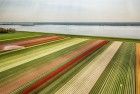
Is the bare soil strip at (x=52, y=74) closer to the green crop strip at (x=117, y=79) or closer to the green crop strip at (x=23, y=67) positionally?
the green crop strip at (x=23, y=67)

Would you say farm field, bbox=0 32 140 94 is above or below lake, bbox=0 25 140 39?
below

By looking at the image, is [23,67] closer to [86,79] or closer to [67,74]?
[67,74]

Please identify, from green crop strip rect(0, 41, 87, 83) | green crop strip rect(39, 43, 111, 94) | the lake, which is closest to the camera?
green crop strip rect(39, 43, 111, 94)

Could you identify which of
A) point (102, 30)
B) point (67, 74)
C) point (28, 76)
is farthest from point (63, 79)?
point (102, 30)

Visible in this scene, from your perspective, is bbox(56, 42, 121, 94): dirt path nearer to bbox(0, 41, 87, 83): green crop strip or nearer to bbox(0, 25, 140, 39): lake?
bbox(0, 41, 87, 83): green crop strip

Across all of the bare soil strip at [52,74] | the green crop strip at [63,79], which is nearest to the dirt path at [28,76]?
the bare soil strip at [52,74]

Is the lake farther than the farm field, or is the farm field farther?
the lake

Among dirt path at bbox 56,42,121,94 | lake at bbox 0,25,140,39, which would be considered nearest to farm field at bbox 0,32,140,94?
dirt path at bbox 56,42,121,94

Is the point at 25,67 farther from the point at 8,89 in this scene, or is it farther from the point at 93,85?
the point at 93,85
